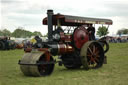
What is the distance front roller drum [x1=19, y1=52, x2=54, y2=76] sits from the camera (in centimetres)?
832

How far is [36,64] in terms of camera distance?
8242mm

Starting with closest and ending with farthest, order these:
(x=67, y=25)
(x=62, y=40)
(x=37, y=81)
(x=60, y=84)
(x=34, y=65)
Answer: (x=60, y=84), (x=37, y=81), (x=34, y=65), (x=62, y=40), (x=67, y=25)

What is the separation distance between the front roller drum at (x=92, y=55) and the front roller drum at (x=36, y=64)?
166 centimetres

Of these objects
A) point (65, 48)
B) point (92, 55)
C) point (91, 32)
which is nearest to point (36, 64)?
point (65, 48)

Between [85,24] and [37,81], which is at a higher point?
[85,24]

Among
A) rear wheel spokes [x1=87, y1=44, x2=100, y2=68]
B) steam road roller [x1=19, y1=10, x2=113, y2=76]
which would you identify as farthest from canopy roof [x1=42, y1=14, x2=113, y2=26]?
rear wheel spokes [x1=87, y1=44, x2=100, y2=68]

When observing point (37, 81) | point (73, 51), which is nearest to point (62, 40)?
point (73, 51)

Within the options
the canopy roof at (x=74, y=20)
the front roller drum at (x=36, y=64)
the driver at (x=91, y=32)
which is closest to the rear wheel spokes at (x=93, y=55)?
the driver at (x=91, y=32)

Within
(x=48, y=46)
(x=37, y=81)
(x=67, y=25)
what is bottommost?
(x=37, y=81)

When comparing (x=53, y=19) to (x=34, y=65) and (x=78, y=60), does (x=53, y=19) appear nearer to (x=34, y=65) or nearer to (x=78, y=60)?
(x=78, y=60)

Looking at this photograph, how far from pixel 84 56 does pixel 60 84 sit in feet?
10.5

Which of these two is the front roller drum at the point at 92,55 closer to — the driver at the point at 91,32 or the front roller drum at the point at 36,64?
the driver at the point at 91,32

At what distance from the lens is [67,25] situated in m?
11.5

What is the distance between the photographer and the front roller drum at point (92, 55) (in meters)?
10.1
